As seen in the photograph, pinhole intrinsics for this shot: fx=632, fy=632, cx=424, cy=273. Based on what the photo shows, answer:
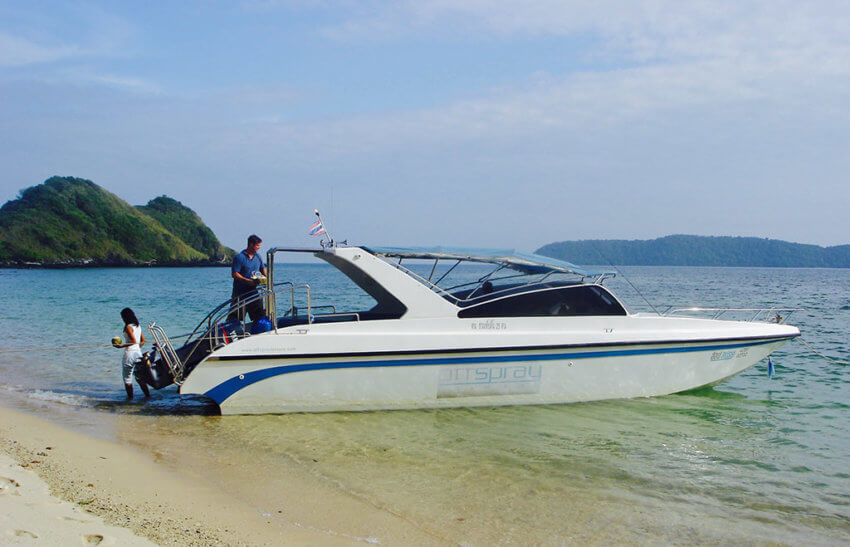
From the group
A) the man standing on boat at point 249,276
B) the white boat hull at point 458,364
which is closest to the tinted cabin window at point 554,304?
the white boat hull at point 458,364

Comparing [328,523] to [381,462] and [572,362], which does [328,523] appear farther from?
[572,362]

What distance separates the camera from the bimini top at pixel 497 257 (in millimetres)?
8180

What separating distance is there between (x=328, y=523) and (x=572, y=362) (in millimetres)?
4437

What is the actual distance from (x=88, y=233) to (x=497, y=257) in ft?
395

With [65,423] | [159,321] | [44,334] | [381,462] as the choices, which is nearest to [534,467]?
[381,462]

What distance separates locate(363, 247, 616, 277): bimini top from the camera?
818 centimetres

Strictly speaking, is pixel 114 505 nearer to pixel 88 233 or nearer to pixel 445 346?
pixel 445 346

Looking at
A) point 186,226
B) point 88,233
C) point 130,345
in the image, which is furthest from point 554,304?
point 186,226

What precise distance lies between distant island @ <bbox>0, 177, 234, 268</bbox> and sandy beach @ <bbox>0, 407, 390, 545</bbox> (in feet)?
354

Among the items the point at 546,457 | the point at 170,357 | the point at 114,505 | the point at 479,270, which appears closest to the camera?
the point at 114,505

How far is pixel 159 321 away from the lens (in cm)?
2077

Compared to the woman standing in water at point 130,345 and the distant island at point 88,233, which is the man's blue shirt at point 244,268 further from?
the distant island at point 88,233

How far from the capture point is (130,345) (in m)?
8.18

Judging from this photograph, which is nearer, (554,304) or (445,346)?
(445,346)
